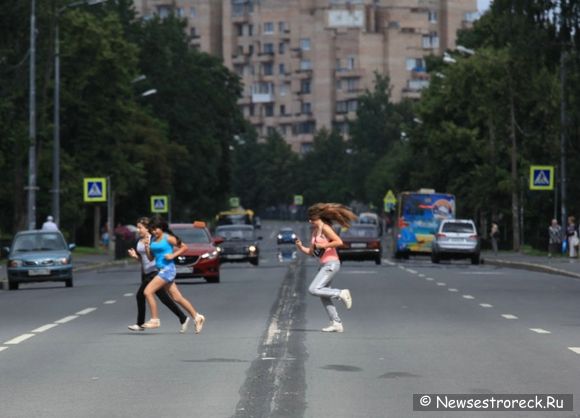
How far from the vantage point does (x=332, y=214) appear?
74.9 feet

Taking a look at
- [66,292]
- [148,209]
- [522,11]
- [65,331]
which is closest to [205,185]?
[148,209]

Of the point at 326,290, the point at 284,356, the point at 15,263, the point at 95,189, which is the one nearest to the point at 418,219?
the point at 95,189

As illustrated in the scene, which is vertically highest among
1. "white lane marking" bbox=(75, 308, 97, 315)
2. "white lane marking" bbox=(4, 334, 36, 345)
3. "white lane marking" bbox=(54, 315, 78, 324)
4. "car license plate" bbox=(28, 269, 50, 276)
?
"white lane marking" bbox=(4, 334, 36, 345)

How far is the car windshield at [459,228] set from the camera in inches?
2704

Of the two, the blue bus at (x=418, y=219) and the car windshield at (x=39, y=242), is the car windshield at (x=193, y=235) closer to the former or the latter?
the car windshield at (x=39, y=242)

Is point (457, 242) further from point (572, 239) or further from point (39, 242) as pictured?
point (39, 242)

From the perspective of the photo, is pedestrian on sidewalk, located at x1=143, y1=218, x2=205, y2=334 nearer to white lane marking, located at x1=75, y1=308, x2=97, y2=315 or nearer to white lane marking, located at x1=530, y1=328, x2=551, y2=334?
white lane marking, located at x1=530, y1=328, x2=551, y2=334

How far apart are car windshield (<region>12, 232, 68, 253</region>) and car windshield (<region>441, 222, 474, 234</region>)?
25.8 metres

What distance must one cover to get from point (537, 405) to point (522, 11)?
128ft

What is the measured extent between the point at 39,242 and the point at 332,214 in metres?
23.6

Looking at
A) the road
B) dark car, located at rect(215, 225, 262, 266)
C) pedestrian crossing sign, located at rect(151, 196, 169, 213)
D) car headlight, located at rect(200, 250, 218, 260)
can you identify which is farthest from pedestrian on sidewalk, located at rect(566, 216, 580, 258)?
the road

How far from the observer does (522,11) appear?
51.6m

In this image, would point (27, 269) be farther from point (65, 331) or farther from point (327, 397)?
point (327, 397)

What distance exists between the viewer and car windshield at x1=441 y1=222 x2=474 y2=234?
6869 centimetres
